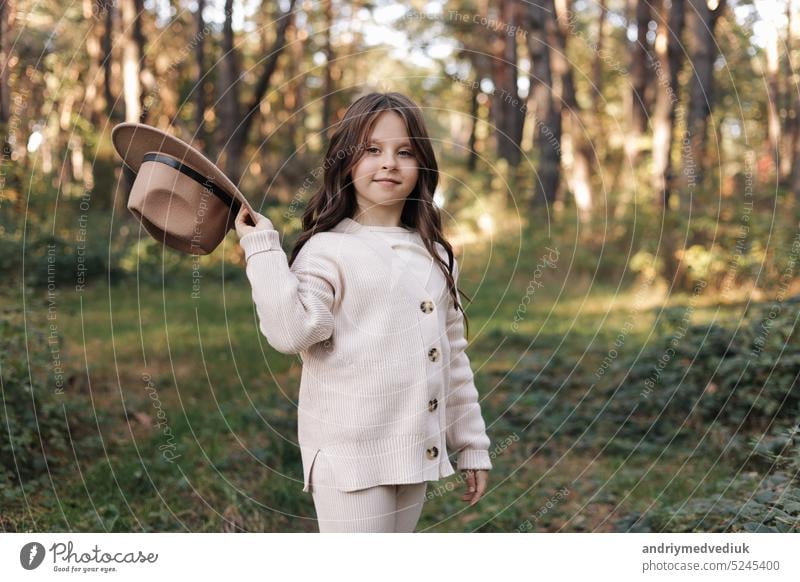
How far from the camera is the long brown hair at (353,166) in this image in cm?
272

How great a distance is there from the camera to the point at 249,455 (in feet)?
16.1

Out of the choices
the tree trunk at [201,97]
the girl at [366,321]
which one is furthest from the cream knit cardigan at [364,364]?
the tree trunk at [201,97]

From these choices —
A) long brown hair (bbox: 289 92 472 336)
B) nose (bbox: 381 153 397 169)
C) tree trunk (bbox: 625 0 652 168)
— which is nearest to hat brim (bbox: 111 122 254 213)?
long brown hair (bbox: 289 92 472 336)

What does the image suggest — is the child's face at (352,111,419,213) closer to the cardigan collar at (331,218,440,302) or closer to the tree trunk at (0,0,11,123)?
the cardigan collar at (331,218,440,302)

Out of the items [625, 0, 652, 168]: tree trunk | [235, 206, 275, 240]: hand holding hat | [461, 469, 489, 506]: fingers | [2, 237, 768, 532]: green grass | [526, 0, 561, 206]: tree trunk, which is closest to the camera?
[235, 206, 275, 240]: hand holding hat

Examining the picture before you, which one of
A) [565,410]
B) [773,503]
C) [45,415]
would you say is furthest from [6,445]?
[565,410]

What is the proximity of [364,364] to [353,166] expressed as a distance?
54 cm

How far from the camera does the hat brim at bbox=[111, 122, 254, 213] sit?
102 inches

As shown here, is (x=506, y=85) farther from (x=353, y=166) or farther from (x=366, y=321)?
(x=366, y=321)

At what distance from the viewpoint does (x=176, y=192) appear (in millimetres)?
2645

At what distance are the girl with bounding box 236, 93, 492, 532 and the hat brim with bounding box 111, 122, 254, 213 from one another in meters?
0.11

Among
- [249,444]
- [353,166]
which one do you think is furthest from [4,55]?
[353,166]
